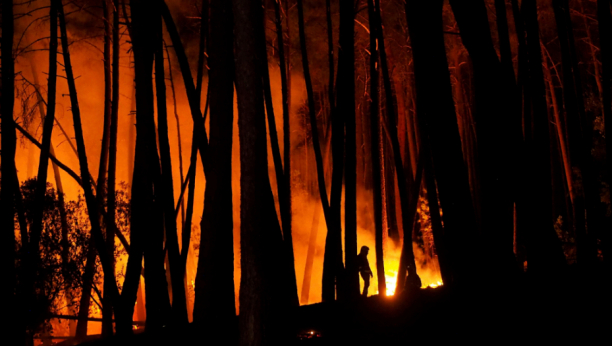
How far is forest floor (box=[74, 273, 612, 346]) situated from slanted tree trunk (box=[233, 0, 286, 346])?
2.02 feet

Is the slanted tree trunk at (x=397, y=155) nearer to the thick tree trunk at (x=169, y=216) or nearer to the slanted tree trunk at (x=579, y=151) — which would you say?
the slanted tree trunk at (x=579, y=151)

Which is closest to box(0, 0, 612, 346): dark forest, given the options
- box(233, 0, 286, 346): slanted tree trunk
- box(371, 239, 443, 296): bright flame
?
box(233, 0, 286, 346): slanted tree trunk

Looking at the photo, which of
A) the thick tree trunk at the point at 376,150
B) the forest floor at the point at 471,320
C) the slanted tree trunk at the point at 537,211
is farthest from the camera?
the thick tree trunk at the point at 376,150

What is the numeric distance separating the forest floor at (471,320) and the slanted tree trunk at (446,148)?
0.36 metres

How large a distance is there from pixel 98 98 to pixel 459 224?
955 centimetres

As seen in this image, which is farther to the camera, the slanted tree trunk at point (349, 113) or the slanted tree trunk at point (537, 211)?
the slanted tree trunk at point (349, 113)

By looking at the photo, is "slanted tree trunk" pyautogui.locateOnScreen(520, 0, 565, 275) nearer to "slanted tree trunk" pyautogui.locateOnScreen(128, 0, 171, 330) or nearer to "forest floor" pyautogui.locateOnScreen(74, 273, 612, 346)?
"forest floor" pyautogui.locateOnScreen(74, 273, 612, 346)

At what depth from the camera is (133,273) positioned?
15.5ft

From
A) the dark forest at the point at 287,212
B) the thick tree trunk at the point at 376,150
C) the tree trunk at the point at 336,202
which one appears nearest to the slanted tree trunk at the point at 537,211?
the dark forest at the point at 287,212

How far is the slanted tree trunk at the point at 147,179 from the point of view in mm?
4484

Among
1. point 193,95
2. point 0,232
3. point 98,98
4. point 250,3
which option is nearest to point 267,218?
point 250,3

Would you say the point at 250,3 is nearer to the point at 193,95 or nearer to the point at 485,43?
the point at 193,95

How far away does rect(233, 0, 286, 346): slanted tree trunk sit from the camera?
3180 mm

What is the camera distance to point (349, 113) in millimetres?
5883
